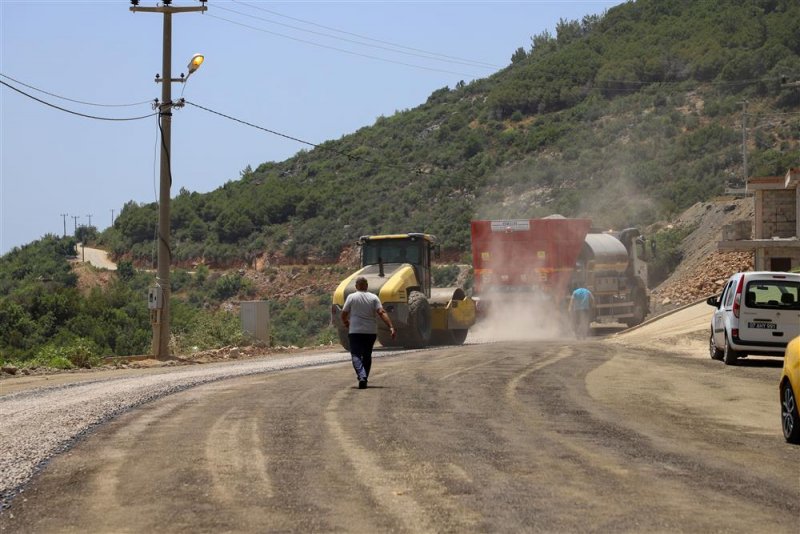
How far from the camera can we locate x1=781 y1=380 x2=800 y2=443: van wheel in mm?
11227

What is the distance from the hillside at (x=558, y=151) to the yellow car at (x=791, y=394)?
200ft

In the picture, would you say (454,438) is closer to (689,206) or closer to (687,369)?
(687,369)

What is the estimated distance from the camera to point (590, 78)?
10175 cm

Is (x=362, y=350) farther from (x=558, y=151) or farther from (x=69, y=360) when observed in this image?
(x=558, y=151)

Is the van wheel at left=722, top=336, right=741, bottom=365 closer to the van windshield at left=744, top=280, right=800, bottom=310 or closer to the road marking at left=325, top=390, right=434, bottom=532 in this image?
the van windshield at left=744, top=280, right=800, bottom=310

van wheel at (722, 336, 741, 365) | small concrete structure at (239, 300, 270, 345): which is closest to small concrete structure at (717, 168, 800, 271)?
small concrete structure at (239, 300, 270, 345)

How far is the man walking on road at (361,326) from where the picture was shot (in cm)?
1688

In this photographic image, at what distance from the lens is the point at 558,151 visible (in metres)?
90.1

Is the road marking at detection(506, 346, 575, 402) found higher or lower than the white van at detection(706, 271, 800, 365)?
lower

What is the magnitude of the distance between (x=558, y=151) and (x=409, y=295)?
63241 mm


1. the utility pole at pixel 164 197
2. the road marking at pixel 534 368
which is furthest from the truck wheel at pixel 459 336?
the utility pole at pixel 164 197

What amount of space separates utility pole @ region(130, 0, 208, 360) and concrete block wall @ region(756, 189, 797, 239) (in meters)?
29.0

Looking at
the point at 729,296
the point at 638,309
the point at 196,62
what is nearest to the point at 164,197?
the point at 196,62

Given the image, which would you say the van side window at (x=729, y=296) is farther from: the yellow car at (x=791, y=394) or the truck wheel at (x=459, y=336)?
the yellow car at (x=791, y=394)
